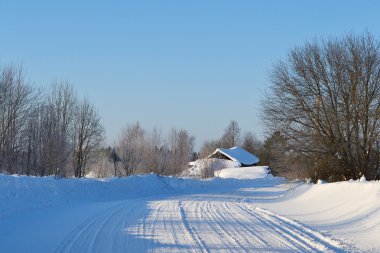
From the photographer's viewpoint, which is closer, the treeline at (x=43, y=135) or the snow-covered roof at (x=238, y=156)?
the treeline at (x=43, y=135)

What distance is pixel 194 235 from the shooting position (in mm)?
11086

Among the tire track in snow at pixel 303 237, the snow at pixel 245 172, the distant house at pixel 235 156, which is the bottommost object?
the tire track in snow at pixel 303 237

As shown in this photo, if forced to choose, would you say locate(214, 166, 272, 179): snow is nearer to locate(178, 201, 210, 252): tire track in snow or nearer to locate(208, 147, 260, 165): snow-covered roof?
locate(208, 147, 260, 165): snow-covered roof

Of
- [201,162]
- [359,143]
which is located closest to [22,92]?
[359,143]

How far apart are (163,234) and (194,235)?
82 centimetres

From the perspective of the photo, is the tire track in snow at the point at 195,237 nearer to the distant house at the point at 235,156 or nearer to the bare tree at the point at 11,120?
the bare tree at the point at 11,120

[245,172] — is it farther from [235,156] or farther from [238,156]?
[238,156]

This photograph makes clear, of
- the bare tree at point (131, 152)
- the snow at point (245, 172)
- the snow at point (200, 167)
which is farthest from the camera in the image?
the snow at point (245, 172)

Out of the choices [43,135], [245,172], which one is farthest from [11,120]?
[245,172]

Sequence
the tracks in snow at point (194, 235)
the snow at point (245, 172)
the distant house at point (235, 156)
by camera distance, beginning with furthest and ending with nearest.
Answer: the distant house at point (235, 156) < the snow at point (245, 172) < the tracks in snow at point (194, 235)

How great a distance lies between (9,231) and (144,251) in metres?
4.41

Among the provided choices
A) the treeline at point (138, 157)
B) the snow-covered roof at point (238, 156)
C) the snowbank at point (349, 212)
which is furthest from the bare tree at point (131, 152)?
the snowbank at point (349, 212)

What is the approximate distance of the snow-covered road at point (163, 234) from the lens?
9453 mm

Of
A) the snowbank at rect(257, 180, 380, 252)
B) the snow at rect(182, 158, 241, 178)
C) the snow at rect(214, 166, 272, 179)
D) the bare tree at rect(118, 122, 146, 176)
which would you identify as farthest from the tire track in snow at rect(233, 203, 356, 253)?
the snow at rect(214, 166, 272, 179)
